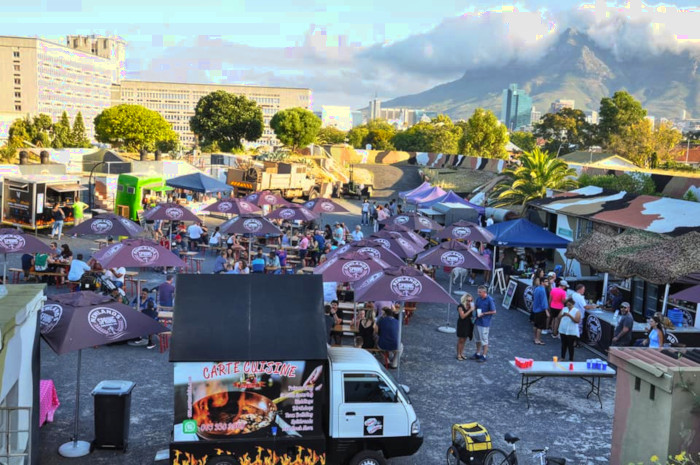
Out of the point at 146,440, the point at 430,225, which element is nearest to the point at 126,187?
the point at 430,225

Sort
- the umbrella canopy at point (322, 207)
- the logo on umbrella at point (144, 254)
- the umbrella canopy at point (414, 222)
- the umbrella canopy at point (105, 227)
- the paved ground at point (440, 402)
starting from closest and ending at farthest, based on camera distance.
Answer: the paved ground at point (440, 402) < the logo on umbrella at point (144, 254) < the umbrella canopy at point (105, 227) < the umbrella canopy at point (414, 222) < the umbrella canopy at point (322, 207)

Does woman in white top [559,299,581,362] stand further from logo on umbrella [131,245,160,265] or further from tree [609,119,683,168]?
tree [609,119,683,168]

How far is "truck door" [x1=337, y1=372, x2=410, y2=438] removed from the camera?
8711 mm

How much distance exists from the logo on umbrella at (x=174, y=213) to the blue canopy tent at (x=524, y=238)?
35.4 ft

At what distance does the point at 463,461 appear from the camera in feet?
30.1

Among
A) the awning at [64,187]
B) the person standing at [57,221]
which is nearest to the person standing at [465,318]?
the person standing at [57,221]

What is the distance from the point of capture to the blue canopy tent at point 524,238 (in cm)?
2184

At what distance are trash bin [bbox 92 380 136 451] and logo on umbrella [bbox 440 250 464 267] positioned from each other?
10.1m

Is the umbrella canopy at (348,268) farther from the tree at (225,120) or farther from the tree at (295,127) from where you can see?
the tree at (225,120)

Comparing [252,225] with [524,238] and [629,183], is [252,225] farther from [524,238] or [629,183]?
[629,183]

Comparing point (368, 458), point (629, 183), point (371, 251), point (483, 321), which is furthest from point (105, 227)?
point (629, 183)

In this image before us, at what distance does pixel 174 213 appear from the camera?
75.9ft

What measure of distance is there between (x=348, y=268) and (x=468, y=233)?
25.4ft

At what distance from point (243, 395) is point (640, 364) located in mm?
5092
